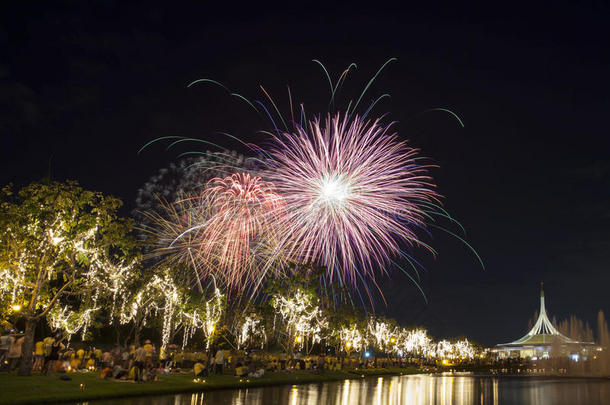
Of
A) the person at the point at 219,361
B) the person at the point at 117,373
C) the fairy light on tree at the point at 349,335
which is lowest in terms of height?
the person at the point at 117,373

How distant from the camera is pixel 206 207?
115ft

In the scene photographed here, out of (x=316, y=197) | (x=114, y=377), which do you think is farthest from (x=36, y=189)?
(x=316, y=197)

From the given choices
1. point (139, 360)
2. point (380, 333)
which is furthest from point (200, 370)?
point (380, 333)

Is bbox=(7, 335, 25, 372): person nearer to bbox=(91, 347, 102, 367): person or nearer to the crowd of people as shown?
the crowd of people

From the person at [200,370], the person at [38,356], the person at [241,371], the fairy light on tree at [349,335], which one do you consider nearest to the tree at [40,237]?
the person at [38,356]

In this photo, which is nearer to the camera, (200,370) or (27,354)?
(27,354)

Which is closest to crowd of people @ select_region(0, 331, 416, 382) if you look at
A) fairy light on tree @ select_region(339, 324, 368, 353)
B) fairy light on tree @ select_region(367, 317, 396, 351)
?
fairy light on tree @ select_region(339, 324, 368, 353)

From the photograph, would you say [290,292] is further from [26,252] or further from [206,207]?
[26,252]

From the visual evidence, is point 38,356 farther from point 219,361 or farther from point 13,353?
point 219,361

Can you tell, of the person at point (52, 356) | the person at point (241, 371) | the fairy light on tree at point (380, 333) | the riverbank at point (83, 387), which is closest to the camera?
the riverbank at point (83, 387)

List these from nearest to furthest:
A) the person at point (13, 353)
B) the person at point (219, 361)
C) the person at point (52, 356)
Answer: the person at point (13, 353) → the person at point (52, 356) → the person at point (219, 361)

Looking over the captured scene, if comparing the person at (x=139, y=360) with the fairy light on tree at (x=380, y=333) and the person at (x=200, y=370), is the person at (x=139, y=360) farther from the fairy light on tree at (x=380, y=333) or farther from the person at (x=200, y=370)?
the fairy light on tree at (x=380, y=333)

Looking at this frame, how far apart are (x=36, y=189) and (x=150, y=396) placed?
34.1ft

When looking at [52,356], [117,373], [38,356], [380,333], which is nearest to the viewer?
[117,373]
